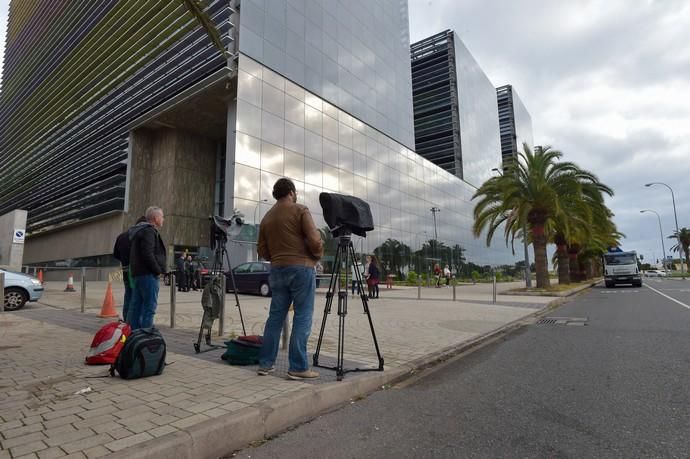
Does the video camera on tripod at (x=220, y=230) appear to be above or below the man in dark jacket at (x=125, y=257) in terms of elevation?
above

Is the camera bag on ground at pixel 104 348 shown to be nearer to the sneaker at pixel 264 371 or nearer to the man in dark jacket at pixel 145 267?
the man in dark jacket at pixel 145 267

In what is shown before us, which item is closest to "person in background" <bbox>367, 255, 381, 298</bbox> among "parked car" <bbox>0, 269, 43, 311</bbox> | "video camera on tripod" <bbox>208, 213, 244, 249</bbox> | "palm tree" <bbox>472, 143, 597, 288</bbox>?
"palm tree" <bbox>472, 143, 597, 288</bbox>

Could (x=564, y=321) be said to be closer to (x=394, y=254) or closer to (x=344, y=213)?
(x=344, y=213)

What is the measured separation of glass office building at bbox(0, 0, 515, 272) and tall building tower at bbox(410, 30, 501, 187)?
10.8 metres

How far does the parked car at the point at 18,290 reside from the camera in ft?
33.1

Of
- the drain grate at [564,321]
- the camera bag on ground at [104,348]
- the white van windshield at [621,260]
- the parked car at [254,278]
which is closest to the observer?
the camera bag on ground at [104,348]

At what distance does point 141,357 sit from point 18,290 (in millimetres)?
9477

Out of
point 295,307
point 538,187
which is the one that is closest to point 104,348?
point 295,307

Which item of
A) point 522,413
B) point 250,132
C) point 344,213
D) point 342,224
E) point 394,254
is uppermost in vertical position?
point 250,132

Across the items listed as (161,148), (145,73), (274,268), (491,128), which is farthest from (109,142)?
(491,128)

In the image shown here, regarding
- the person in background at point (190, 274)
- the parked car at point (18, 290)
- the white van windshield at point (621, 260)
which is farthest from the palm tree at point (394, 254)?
the parked car at point (18, 290)

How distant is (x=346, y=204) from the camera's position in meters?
4.08

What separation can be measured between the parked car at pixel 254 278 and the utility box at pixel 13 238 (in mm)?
11327

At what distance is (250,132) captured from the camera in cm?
2239
